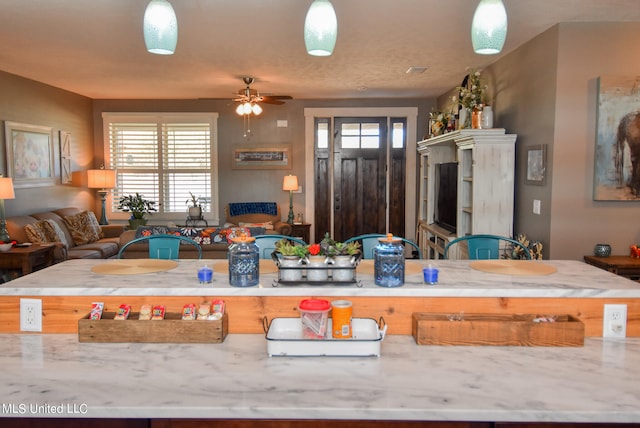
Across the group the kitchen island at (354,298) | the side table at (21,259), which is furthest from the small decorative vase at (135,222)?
the kitchen island at (354,298)

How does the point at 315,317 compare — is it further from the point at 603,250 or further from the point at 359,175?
the point at 359,175

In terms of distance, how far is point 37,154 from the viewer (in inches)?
251

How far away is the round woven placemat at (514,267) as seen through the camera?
2.08 m

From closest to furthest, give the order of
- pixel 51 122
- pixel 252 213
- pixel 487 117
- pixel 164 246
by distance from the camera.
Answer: pixel 164 246, pixel 487 117, pixel 51 122, pixel 252 213

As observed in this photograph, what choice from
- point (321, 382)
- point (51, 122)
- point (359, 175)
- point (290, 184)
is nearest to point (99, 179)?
point (51, 122)

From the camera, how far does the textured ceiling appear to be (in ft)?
11.5

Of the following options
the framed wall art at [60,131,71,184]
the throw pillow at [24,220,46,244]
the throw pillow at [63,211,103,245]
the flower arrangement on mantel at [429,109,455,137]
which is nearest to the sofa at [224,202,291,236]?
the throw pillow at [63,211,103,245]

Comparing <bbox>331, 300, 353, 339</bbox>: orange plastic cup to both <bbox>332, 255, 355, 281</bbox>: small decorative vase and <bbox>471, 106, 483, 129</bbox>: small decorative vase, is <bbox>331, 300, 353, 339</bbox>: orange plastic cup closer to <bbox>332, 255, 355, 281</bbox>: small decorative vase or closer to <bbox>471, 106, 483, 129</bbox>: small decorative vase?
<bbox>332, 255, 355, 281</bbox>: small decorative vase

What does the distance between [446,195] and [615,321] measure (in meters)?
4.20

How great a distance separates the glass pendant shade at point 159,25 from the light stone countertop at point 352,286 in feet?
Result: 3.04

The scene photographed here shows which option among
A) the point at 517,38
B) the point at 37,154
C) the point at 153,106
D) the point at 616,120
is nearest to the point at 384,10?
the point at 517,38

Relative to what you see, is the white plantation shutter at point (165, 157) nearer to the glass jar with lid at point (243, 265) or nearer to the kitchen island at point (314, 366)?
the kitchen island at point (314, 366)

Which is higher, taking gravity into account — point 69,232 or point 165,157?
point 165,157

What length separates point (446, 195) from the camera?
592 centimetres
